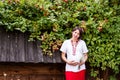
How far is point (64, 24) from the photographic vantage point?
24.1ft

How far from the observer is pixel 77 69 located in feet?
22.3

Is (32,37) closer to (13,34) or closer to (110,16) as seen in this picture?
(13,34)

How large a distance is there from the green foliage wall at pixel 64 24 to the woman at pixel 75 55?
1.00ft

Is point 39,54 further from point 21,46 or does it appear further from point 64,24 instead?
point 64,24

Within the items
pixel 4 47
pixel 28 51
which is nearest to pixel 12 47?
pixel 4 47

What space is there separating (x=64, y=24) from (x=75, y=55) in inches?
34.2

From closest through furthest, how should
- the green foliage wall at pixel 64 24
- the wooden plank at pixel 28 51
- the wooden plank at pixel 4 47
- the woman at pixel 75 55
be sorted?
the woman at pixel 75 55, the wooden plank at pixel 4 47, the wooden plank at pixel 28 51, the green foliage wall at pixel 64 24

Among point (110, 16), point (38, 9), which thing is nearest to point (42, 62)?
point (38, 9)

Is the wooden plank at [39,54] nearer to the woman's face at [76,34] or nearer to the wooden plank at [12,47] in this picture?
the wooden plank at [12,47]

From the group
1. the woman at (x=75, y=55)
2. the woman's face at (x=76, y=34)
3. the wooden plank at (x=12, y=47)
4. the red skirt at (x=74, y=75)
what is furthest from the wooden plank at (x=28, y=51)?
the woman's face at (x=76, y=34)

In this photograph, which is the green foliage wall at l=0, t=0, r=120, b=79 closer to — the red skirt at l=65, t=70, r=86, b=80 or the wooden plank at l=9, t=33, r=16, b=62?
the wooden plank at l=9, t=33, r=16, b=62

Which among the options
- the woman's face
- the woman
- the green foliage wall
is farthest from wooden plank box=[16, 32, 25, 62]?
the woman's face

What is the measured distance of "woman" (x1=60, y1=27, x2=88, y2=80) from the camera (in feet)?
22.3

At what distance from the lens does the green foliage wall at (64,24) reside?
721 cm
